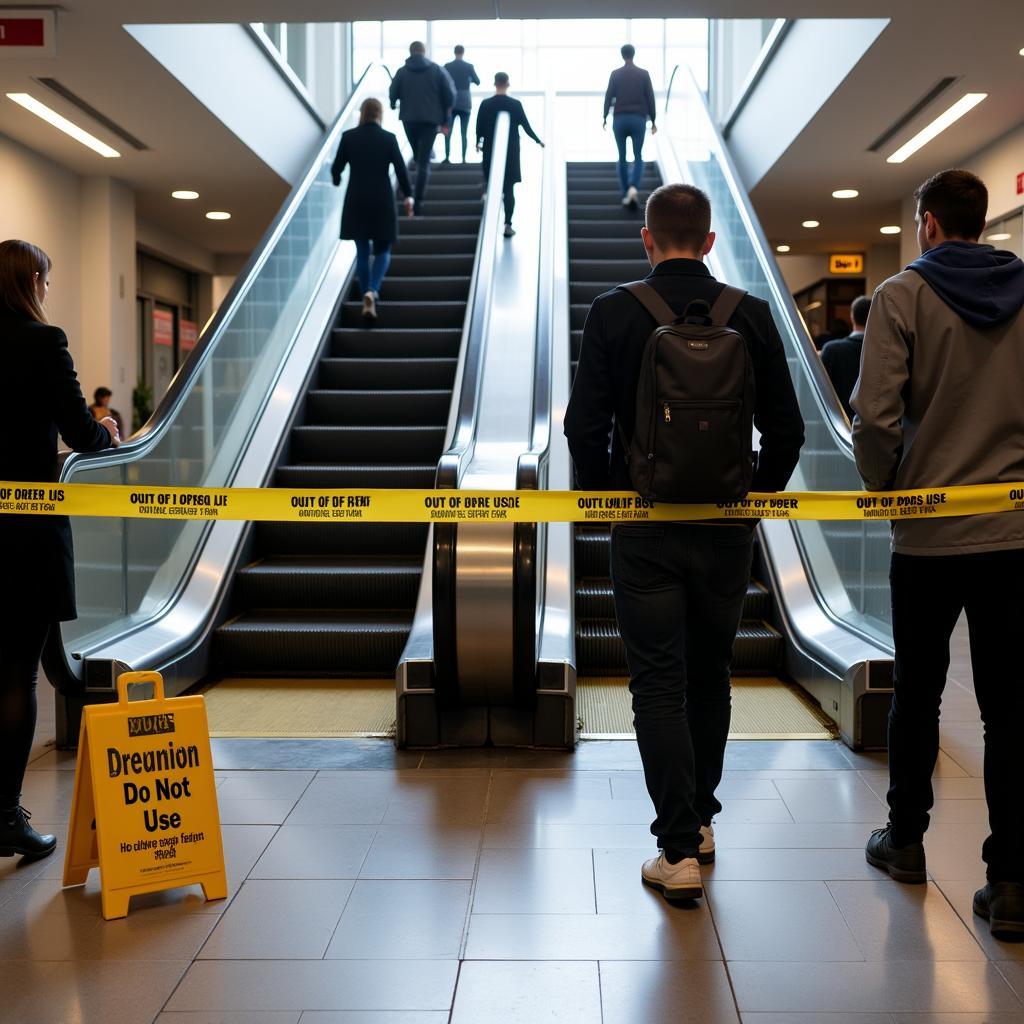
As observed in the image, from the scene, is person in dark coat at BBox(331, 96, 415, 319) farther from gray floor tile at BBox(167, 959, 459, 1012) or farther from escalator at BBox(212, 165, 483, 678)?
gray floor tile at BBox(167, 959, 459, 1012)

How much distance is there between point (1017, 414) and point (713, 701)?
1120 mm

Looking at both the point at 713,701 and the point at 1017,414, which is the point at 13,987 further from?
the point at 1017,414

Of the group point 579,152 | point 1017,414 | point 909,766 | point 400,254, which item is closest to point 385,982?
point 909,766

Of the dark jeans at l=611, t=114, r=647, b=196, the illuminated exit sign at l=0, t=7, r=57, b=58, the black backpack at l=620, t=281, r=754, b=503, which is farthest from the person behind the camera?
the dark jeans at l=611, t=114, r=647, b=196

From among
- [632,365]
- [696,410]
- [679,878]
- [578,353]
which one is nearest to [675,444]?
[696,410]

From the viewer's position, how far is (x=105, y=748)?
10.5ft

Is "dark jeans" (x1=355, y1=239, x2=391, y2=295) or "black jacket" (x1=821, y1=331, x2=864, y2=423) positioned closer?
"black jacket" (x1=821, y1=331, x2=864, y2=423)

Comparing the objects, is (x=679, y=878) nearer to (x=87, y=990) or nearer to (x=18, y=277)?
(x=87, y=990)

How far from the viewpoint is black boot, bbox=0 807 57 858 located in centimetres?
351

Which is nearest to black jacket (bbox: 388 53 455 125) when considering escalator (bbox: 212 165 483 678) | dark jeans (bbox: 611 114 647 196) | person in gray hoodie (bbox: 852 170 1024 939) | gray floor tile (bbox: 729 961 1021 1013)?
escalator (bbox: 212 165 483 678)

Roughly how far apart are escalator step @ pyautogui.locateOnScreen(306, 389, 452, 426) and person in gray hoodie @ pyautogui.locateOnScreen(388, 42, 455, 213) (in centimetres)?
434

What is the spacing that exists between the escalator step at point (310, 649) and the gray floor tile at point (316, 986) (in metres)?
3.16

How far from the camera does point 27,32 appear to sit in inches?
305

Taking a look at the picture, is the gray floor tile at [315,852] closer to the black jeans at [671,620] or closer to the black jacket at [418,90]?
the black jeans at [671,620]
